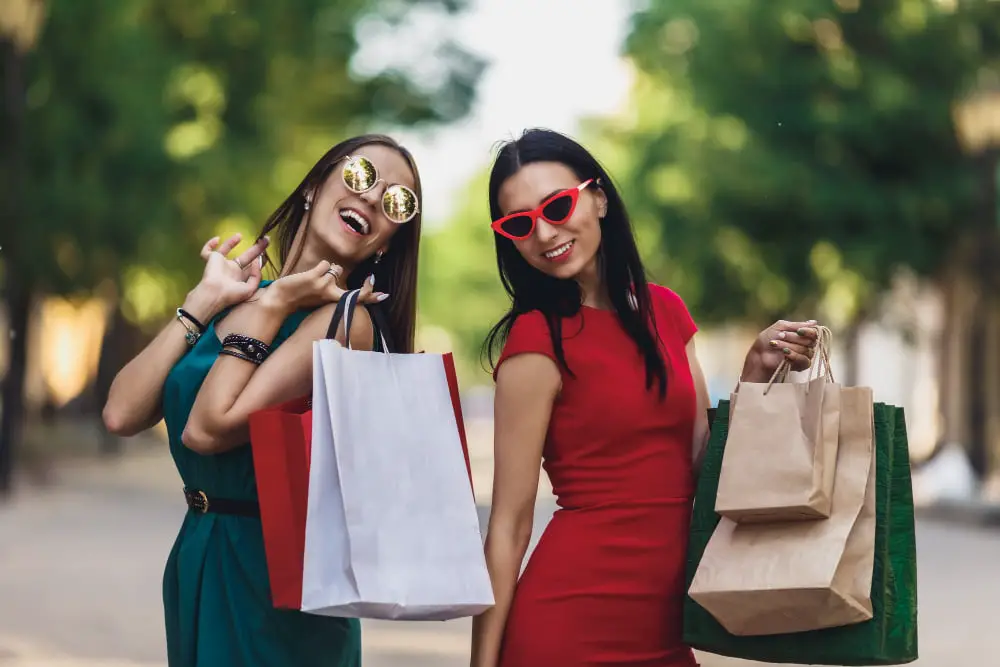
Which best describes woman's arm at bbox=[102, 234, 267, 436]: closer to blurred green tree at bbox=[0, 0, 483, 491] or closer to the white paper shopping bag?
the white paper shopping bag

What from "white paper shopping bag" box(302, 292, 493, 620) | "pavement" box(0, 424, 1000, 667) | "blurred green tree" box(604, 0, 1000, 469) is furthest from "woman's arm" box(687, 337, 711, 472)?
"blurred green tree" box(604, 0, 1000, 469)

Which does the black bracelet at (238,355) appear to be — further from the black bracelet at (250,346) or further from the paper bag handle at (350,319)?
the paper bag handle at (350,319)

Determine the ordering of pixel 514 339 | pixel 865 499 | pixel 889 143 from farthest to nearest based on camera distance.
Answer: pixel 889 143, pixel 514 339, pixel 865 499

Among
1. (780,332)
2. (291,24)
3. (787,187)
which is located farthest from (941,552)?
(291,24)

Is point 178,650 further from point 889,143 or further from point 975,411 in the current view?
point 975,411

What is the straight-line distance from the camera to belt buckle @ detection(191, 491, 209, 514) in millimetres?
3041

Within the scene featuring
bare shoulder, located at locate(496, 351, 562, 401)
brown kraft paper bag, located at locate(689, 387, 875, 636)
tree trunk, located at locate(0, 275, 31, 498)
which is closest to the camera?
brown kraft paper bag, located at locate(689, 387, 875, 636)

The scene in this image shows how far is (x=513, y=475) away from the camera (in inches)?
116

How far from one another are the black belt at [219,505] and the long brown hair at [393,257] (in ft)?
1.49

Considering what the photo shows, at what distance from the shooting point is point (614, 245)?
318cm

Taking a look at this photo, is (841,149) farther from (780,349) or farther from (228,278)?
(228,278)

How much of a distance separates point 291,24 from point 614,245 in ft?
69.8

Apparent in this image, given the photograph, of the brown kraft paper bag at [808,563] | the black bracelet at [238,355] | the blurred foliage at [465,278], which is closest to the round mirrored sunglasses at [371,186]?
the black bracelet at [238,355]

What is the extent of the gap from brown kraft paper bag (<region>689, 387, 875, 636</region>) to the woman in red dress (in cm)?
17
